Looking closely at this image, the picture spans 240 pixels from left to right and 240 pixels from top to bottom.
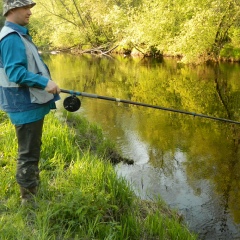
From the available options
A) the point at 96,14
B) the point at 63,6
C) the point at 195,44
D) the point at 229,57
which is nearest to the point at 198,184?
the point at 195,44

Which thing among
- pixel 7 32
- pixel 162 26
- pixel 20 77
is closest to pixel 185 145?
pixel 20 77

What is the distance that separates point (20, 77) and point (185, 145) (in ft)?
16.3

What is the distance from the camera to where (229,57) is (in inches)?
821

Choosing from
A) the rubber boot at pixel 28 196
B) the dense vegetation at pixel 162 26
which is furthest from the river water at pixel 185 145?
the dense vegetation at pixel 162 26

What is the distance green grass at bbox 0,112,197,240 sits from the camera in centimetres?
275

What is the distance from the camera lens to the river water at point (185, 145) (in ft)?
14.9

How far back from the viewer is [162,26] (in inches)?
880

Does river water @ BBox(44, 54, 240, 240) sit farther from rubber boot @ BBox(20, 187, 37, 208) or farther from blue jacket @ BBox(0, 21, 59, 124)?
blue jacket @ BBox(0, 21, 59, 124)

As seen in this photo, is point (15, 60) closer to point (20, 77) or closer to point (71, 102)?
point (20, 77)

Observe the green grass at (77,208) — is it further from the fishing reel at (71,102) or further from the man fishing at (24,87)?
the fishing reel at (71,102)

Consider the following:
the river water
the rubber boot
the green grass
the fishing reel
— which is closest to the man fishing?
the rubber boot

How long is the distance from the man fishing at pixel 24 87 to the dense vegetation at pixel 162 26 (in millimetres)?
17449

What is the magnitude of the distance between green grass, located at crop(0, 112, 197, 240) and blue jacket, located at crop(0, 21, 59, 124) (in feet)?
2.81

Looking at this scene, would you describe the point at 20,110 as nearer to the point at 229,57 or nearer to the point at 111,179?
the point at 111,179
